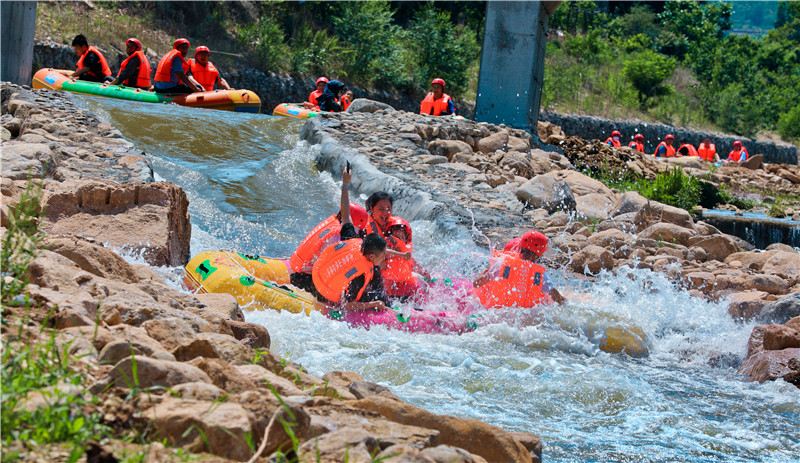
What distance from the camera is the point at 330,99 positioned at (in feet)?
60.5

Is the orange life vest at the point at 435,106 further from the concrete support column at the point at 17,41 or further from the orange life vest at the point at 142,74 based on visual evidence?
the concrete support column at the point at 17,41

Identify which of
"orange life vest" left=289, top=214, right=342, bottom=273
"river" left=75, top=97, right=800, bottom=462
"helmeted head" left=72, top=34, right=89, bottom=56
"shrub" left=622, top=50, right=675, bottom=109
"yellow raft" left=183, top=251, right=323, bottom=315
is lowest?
"river" left=75, top=97, right=800, bottom=462

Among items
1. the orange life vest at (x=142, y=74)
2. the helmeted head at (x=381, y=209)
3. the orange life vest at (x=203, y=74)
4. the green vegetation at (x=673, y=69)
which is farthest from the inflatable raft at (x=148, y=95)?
the green vegetation at (x=673, y=69)

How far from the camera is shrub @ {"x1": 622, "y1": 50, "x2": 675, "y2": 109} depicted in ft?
130

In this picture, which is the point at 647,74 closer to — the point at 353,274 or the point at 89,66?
the point at 89,66

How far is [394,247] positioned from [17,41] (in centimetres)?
1066

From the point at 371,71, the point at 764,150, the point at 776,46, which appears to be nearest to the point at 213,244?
the point at 371,71

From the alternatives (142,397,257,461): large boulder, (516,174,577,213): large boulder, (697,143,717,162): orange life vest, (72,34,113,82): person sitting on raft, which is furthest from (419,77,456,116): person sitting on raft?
(142,397,257,461): large boulder

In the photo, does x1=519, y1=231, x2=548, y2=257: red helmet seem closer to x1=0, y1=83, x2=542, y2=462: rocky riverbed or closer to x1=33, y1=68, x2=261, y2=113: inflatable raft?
x1=0, y1=83, x2=542, y2=462: rocky riverbed

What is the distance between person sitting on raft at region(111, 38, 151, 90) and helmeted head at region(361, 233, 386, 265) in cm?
1081

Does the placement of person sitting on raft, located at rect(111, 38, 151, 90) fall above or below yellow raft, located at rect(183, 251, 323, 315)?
above

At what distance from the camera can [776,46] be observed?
173 feet

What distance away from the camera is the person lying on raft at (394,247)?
7.96 metres

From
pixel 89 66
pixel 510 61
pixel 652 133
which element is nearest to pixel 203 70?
pixel 89 66
